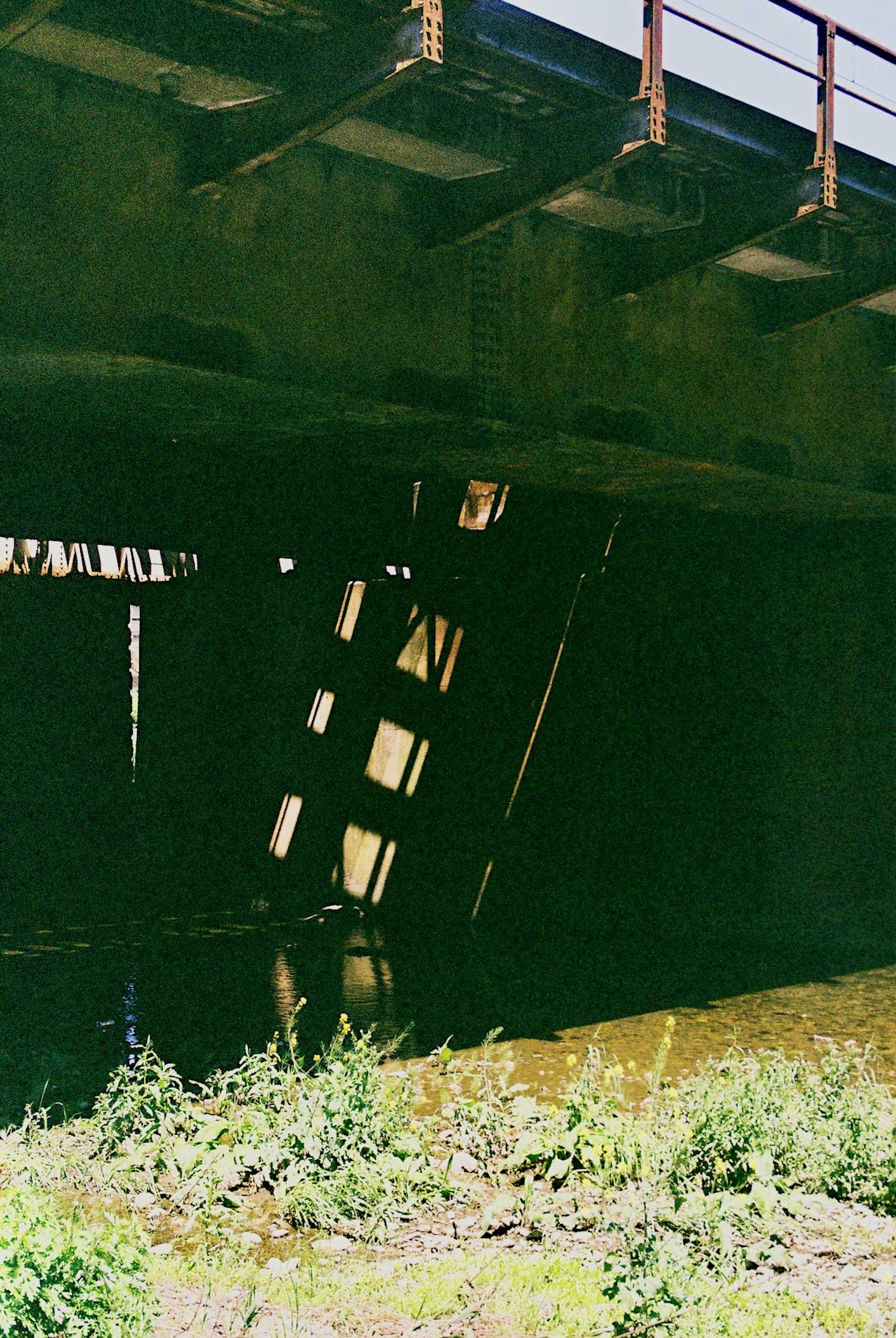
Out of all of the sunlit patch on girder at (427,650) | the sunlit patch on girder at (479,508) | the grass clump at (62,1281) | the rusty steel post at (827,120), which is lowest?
the grass clump at (62,1281)

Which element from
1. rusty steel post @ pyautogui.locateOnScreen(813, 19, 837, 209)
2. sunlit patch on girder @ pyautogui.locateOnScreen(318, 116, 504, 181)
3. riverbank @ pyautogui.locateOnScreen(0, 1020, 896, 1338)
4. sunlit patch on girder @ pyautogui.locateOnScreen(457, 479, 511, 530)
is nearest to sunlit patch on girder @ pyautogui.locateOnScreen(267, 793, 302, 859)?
sunlit patch on girder @ pyautogui.locateOnScreen(457, 479, 511, 530)

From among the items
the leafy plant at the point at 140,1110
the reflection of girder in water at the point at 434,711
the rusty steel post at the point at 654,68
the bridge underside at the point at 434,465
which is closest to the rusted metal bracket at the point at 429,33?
the bridge underside at the point at 434,465

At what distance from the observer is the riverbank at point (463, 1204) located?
4297 mm

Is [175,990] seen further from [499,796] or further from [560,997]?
[499,796]

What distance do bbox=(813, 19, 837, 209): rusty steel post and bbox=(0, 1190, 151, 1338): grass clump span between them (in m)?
7.84

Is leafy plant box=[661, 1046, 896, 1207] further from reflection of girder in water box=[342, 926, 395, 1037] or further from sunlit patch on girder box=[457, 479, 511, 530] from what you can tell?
sunlit patch on girder box=[457, 479, 511, 530]

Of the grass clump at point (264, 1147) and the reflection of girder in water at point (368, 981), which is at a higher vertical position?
the grass clump at point (264, 1147)

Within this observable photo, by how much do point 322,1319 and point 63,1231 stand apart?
3.05ft

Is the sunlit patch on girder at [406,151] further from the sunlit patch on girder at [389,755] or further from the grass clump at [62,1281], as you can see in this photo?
the sunlit patch on girder at [389,755]

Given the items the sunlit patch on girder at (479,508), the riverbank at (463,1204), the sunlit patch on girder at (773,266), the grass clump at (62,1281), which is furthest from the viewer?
the sunlit patch on girder at (479,508)

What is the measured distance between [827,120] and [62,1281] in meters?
8.39

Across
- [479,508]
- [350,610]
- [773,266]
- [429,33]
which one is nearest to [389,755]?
[350,610]

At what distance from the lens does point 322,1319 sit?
173 inches

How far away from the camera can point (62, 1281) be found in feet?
12.3
